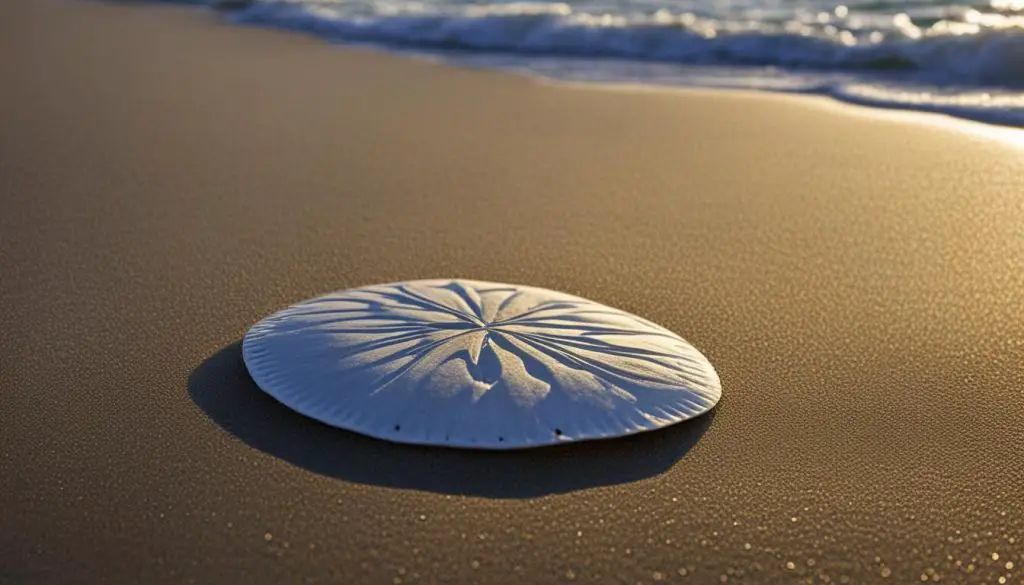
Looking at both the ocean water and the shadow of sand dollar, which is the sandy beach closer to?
the shadow of sand dollar

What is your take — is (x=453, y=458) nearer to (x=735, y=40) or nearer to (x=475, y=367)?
(x=475, y=367)

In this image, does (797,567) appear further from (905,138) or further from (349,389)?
(905,138)

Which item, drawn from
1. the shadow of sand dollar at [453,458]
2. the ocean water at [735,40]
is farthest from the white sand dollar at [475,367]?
the ocean water at [735,40]

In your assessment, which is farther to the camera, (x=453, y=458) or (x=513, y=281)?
(x=513, y=281)

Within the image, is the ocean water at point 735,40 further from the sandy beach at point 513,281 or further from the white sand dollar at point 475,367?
the white sand dollar at point 475,367

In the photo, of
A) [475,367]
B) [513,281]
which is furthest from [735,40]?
[475,367]

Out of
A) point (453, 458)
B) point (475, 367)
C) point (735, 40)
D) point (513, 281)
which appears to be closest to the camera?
point (453, 458)

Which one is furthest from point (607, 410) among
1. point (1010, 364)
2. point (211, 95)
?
point (211, 95)
